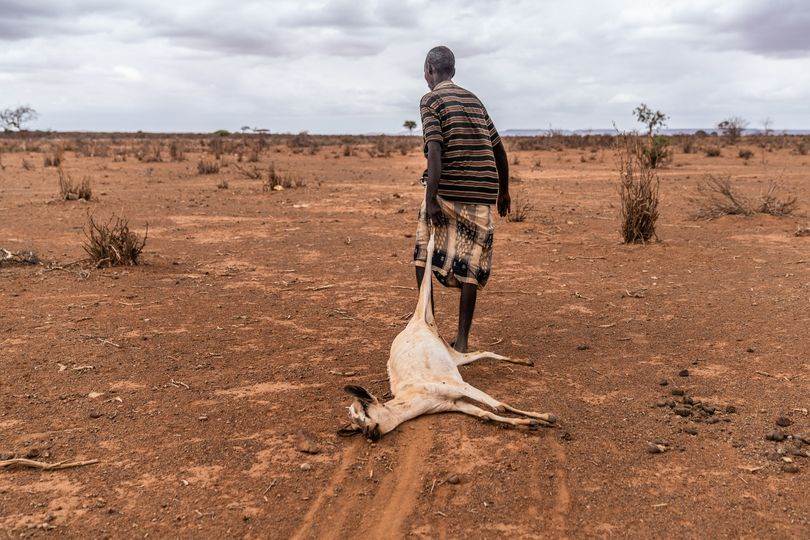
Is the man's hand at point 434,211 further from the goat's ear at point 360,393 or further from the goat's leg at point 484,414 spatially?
the goat's ear at point 360,393

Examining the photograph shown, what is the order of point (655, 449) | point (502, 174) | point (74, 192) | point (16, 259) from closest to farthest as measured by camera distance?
point (655, 449), point (502, 174), point (16, 259), point (74, 192)

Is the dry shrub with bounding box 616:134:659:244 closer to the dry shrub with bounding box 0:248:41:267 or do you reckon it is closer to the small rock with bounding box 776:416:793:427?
the small rock with bounding box 776:416:793:427

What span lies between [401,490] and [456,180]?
1.86 metres

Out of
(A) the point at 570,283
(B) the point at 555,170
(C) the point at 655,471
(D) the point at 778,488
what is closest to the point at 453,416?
(C) the point at 655,471

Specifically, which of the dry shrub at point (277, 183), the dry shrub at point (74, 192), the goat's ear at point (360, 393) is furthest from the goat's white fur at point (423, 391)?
the dry shrub at point (277, 183)

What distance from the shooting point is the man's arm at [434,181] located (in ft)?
12.4

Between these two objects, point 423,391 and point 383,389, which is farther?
point 383,389

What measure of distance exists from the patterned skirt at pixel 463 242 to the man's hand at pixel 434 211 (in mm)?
34

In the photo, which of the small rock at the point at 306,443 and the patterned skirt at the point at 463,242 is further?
the patterned skirt at the point at 463,242

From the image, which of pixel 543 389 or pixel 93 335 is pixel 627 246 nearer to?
pixel 543 389

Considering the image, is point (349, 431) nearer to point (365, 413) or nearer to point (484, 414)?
point (365, 413)

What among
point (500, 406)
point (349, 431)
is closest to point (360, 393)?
point (349, 431)

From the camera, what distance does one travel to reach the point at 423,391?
10.9 ft

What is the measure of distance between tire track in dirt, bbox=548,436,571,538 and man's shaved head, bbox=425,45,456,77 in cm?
217
